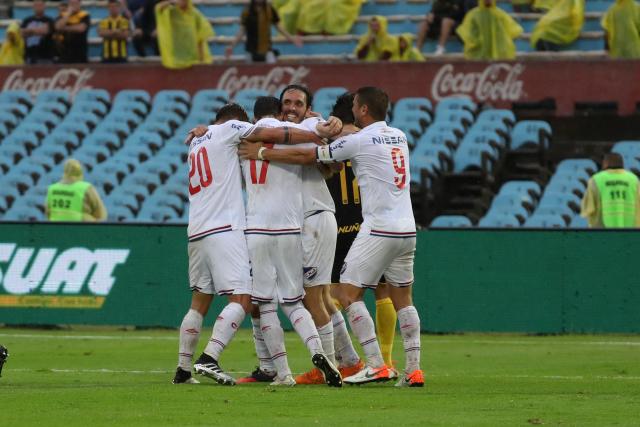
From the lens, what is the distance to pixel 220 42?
29016mm

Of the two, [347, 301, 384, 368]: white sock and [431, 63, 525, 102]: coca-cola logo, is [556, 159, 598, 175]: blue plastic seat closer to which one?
[431, 63, 525, 102]: coca-cola logo

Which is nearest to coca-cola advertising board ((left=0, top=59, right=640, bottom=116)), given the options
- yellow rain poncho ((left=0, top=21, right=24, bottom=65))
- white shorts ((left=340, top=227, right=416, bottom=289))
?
yellow rain poncho ((left=0, top=21, right=24, bottom=65))

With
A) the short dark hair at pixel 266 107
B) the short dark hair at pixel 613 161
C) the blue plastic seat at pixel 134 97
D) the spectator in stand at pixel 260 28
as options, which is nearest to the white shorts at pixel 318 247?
the short dark hair at pixel 266 107

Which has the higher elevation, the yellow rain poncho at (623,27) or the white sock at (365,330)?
the yellow rain poncho at (623,27)

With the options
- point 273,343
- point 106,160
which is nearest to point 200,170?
point 273,343

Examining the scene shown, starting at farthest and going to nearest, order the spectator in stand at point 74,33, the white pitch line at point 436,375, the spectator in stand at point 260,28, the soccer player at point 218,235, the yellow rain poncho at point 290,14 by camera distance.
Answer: the yellow rain poncho at point 290,14, the spectator in stand at point 74,33, the spectator in stand at point 260,28, the white pitch line at point 436,375, the soccer player at point 218,235

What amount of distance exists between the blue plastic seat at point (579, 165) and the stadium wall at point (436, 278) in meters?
4.07

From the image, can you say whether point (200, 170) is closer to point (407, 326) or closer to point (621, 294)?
point (407, 326)

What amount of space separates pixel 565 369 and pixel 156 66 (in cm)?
1461

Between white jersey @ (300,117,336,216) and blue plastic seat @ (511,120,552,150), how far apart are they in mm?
11698

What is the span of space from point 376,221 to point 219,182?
1280mm

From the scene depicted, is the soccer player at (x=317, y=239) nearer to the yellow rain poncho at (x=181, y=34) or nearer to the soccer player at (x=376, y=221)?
the soccer player at (x=376, y=221)

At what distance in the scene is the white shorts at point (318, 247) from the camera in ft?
40.8

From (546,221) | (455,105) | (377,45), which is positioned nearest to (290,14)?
(377,45)
